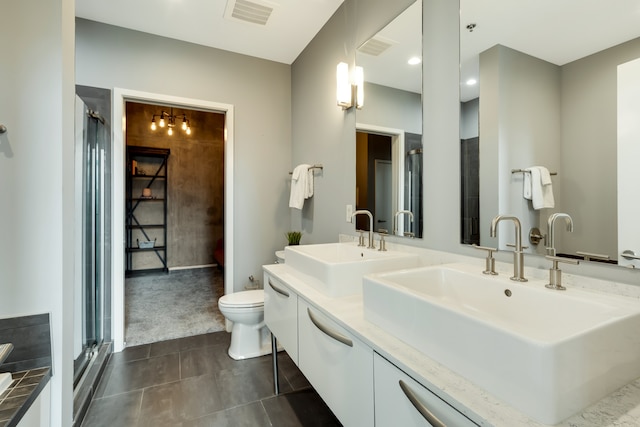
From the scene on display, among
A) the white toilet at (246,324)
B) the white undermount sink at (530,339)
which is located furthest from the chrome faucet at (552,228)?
the white toilet at (246,324)

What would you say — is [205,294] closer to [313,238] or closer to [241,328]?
[241,328]

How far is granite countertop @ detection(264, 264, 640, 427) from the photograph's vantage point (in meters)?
0.53

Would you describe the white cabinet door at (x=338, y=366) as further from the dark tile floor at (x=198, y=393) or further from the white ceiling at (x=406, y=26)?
the white ceiling at (x=406, y=26)

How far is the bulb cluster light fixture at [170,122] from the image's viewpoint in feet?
14.5

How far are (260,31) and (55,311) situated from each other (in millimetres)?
2431

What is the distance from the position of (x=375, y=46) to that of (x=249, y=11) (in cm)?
110

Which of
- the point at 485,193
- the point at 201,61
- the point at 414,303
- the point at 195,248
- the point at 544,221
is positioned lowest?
the point at 195,248

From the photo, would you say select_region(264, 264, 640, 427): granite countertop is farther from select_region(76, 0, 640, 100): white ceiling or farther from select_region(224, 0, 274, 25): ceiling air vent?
select_region(224, 0, 274, 25): ceiling air vent

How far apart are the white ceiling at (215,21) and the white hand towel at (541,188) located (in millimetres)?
1905

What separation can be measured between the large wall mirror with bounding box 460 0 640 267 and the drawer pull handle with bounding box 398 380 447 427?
0.72m

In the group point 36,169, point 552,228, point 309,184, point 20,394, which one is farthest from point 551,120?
point 20,394

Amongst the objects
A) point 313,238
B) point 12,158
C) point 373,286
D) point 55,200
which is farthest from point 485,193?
point 12,158

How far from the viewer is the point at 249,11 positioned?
2254 millimetres

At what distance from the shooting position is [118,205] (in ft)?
8.02
